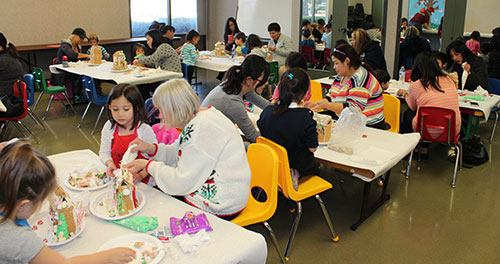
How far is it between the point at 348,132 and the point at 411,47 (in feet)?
16.9

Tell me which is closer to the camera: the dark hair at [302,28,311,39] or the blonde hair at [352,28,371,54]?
the blonde hair at [352,28,371,54]

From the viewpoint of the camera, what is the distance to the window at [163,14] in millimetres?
10203

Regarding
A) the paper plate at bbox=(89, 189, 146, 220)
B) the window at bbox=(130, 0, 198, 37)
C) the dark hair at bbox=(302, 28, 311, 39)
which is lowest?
the paper plate at bbox=(89, 189, 146, 220)

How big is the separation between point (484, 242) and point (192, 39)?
570 centimetres

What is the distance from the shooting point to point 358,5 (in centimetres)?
791

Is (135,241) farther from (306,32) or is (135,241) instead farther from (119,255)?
(306,32)

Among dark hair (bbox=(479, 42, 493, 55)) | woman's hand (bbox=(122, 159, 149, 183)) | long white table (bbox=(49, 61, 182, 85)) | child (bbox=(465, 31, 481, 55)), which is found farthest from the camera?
child (bbox=(465, 31, 481, 55))

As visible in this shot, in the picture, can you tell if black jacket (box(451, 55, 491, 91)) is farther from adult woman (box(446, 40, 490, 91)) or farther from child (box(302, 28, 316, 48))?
child (box(302, 28, 316, 48))

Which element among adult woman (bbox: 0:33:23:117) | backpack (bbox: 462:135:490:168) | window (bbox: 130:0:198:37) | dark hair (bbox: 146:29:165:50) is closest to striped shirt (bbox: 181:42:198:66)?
dark hair (bbox: 146:29:165:50)

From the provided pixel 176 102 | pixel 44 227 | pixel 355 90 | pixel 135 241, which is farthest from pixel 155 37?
pixel 135 241

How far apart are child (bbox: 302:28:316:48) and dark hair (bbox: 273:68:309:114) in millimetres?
5784

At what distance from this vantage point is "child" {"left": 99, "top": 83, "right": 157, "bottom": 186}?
2533mm

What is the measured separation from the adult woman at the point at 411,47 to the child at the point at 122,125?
6018 millimetres

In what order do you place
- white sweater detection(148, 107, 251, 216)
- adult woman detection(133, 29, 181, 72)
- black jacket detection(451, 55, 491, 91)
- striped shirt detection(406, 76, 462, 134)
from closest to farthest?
1. white sweater detection(148, 107, 251, 216)
2. striped shirt detection(406, 76, 462, 134)
3. black jacket detection(451, 55, 491, 91)
4. adult woman detection(133, 29, 181, 72)
